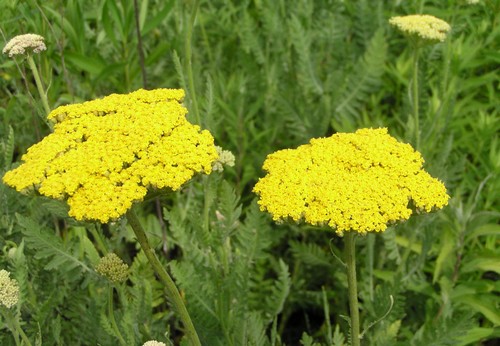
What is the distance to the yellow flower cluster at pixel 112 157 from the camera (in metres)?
1.81

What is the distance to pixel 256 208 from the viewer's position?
9.48ft

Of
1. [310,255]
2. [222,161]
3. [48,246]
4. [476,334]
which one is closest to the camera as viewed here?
[48,246]

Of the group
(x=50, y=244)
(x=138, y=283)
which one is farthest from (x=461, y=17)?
(x=50, y=244)

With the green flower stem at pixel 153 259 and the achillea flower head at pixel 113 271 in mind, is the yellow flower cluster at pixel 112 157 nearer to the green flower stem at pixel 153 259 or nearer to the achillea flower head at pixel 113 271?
the green flower stem at pixel 153 259

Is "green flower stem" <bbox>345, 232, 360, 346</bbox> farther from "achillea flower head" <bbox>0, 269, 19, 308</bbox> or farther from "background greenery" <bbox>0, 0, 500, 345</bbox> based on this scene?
"achillea flower head" <bbox>0, 269, 19, 308</bbox>

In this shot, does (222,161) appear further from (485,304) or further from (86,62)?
(485,304)

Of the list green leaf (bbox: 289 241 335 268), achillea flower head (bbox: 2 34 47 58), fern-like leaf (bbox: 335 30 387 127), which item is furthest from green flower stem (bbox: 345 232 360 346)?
fern-like leaf (bbox: 335 30 387 127)

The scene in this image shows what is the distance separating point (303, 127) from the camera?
396 centimetres

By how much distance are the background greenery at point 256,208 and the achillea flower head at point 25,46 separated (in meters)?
0.18

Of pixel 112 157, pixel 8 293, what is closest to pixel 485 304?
pixel 112 157

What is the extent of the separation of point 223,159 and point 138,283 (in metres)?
0.72

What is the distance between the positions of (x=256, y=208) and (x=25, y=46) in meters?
1.27

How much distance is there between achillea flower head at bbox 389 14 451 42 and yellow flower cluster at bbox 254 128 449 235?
1.05m

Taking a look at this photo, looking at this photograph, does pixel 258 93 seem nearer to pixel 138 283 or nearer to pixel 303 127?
pixel 303 127
